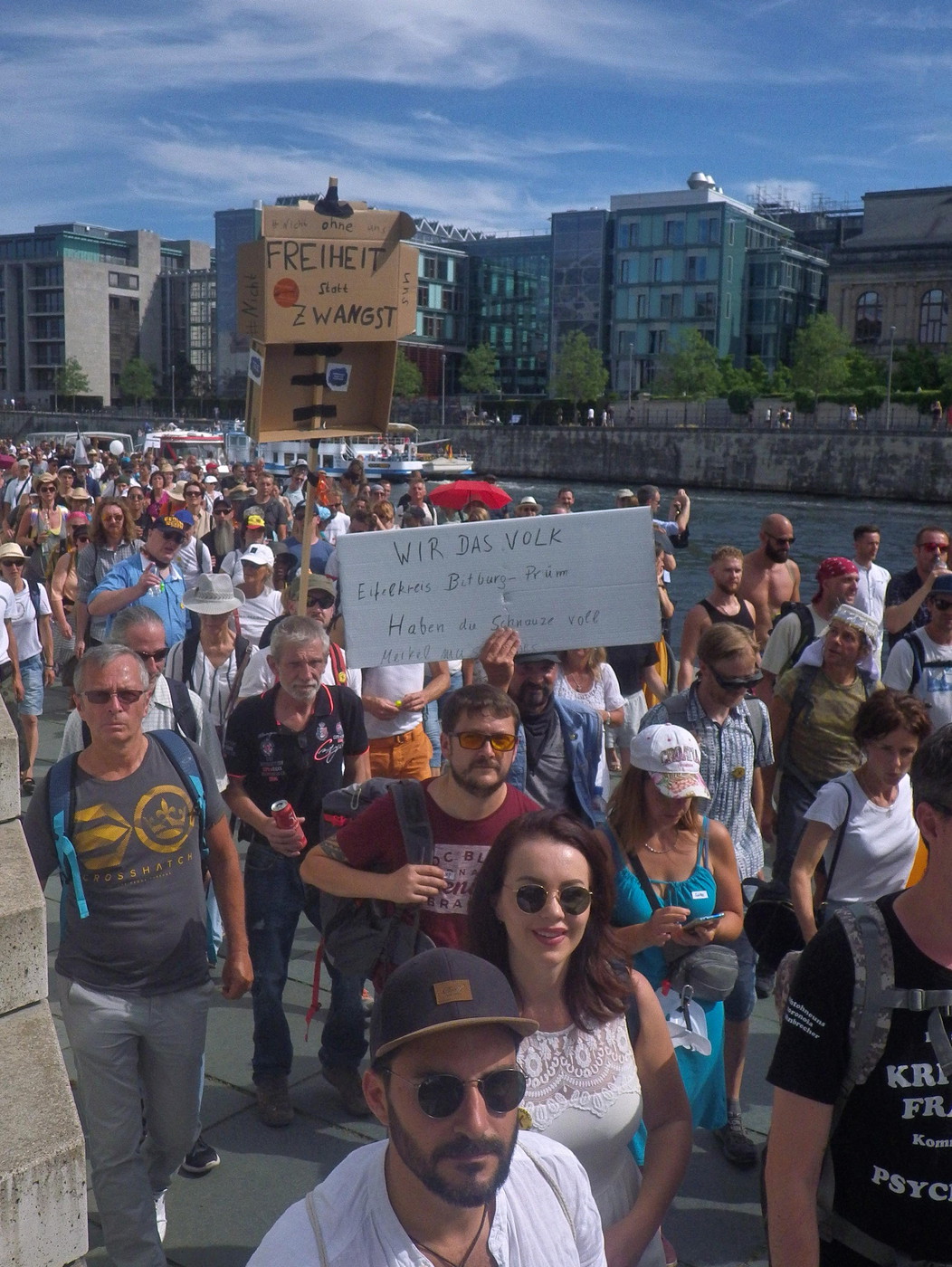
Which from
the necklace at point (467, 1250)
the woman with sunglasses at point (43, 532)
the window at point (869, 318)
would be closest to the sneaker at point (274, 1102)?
the necklace at point (467, 1250)

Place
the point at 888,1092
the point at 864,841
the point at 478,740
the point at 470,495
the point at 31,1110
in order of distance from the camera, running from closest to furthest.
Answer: the point at 888,1092, the point at 31,1110, the point at 478,740, the point at 864,841, the point at 470,495

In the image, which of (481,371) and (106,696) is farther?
(481,371)

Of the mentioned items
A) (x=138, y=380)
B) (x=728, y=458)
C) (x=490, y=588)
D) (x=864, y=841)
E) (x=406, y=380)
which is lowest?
(x=864, y=841)

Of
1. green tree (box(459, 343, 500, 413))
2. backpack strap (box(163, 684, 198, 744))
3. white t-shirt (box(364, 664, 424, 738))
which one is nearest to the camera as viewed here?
backpack strap (box(163, 684, 198, 744))

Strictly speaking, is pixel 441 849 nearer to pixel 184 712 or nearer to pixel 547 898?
pixel 547 898

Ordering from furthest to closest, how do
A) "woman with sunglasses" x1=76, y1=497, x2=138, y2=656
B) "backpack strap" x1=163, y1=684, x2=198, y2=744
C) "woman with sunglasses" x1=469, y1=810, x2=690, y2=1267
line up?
"woman with sunglasses" x1=76, y1=497, x2=138, y2=656 → "backpack strap" x1=163, y1=684, x2=198, y2=744 → "woman with sunglasses" x1=469, y1=810, x2=690, y2=1267

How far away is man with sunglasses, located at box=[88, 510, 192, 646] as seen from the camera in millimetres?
6418

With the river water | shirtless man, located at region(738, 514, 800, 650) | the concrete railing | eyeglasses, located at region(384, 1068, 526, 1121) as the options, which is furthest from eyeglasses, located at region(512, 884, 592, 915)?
the river water

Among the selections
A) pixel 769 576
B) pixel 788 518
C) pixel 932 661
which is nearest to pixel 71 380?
pixel 788 518

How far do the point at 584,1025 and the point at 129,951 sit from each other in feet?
4.19

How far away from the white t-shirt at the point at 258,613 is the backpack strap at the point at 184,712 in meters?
2.65

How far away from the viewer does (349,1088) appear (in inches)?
156

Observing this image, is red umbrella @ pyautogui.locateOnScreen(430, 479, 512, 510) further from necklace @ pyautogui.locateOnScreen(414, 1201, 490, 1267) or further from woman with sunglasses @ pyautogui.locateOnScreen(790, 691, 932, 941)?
necklace @ pyautogui.locateOnScreen(414, 1201, 490, 1267)

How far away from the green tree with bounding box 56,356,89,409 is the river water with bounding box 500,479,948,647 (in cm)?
5160
